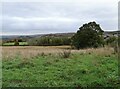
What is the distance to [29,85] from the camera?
7.27m

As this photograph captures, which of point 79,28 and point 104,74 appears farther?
point 79,28

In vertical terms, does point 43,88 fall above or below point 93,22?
below

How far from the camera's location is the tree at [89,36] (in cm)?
3541

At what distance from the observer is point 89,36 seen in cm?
3588

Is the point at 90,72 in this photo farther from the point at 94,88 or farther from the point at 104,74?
the point at 94,88

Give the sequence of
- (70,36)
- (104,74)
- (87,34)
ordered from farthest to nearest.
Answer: (70,36) < (87,34) < (104,74)

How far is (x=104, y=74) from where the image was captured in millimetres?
8859

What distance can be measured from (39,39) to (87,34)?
9277 millimetres

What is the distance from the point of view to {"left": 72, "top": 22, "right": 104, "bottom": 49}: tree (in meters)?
35.4

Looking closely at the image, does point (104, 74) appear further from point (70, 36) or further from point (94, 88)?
point (70, 36)

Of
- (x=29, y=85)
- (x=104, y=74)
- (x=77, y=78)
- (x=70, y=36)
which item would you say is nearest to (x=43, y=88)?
(x=29, y=85)

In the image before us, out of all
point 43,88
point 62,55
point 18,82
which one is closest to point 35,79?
point 18,82

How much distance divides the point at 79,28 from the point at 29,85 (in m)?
29.2

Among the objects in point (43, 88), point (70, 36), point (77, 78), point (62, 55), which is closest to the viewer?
point (43, 88)
